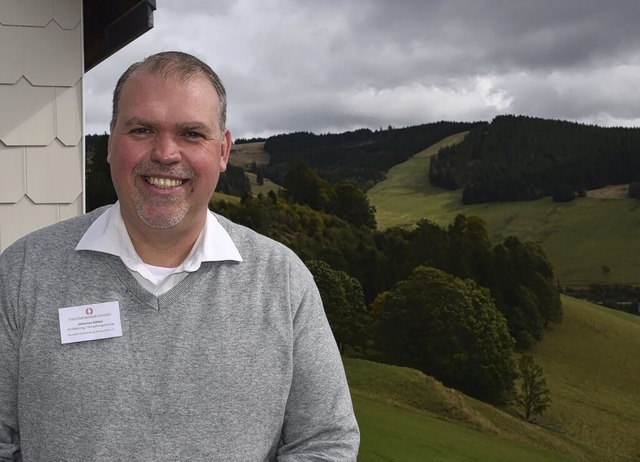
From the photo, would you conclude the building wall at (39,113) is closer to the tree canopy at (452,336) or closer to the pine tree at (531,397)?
Result: the tree canopy at (452,336)

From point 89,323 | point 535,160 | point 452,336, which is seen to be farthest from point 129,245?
point 535,160

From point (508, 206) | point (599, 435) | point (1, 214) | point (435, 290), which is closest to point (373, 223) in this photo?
point (435, 290)

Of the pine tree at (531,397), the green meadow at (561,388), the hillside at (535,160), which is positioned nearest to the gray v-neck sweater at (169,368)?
the green meadow at (561,388)

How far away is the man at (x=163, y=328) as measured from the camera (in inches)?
70.4

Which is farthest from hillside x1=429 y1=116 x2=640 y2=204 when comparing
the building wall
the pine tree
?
the building wall

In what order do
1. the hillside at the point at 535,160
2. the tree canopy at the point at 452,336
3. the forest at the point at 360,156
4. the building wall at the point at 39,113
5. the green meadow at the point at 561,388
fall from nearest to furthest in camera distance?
1. the building wall at the point at 39,113
2. the green meadow at the point at 561,388
3. the tree canopy at the point at 452,336
4. the hillside at the point at 535,160
5. the forest at the point at 360,156

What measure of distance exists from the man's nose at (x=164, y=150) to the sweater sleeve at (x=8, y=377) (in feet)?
1.80

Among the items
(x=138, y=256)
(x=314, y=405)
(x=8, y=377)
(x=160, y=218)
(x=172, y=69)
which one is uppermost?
(x=172, y=69)

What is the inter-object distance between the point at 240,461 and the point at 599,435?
44376 mm

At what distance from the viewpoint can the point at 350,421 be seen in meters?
1.95

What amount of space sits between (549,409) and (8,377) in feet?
157

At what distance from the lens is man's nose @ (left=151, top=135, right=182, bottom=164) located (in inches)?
71.8

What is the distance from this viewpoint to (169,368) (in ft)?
5.92

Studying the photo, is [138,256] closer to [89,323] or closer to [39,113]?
[89,323]
